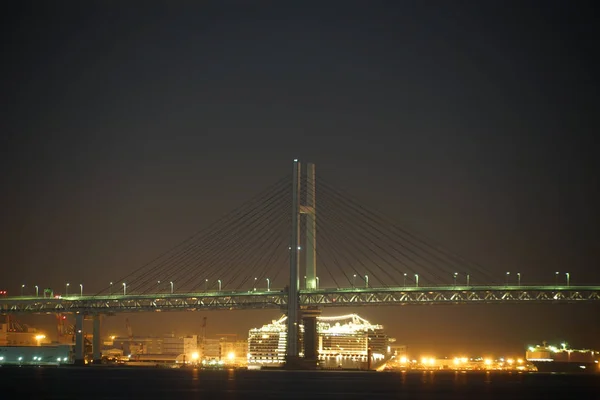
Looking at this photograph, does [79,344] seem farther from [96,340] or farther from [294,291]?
[294,291]

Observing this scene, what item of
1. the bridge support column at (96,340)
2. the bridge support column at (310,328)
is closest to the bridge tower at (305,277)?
the bridge support column at (310,328)

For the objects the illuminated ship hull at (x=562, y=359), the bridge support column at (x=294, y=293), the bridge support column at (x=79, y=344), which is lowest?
the illuminated ship hull at (x=562, y=359)

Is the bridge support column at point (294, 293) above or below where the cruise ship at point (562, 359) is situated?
above

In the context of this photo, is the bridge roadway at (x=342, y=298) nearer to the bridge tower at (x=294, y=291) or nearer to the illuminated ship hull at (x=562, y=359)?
the bridge tower at (x=294, y=291)

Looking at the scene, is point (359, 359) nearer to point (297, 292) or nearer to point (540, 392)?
point (297, 292)

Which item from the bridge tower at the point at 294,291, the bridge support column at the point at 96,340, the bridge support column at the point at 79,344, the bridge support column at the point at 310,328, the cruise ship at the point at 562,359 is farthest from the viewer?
the cruise ship at the point at 562,359

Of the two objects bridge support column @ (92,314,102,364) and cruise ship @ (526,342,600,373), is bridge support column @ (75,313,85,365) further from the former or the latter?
cruise ship @ (526,342,600,373)

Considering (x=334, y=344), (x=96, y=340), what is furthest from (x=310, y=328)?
(x=334, y=344)

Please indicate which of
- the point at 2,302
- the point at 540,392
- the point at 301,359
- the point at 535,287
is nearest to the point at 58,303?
the point at 2,302
